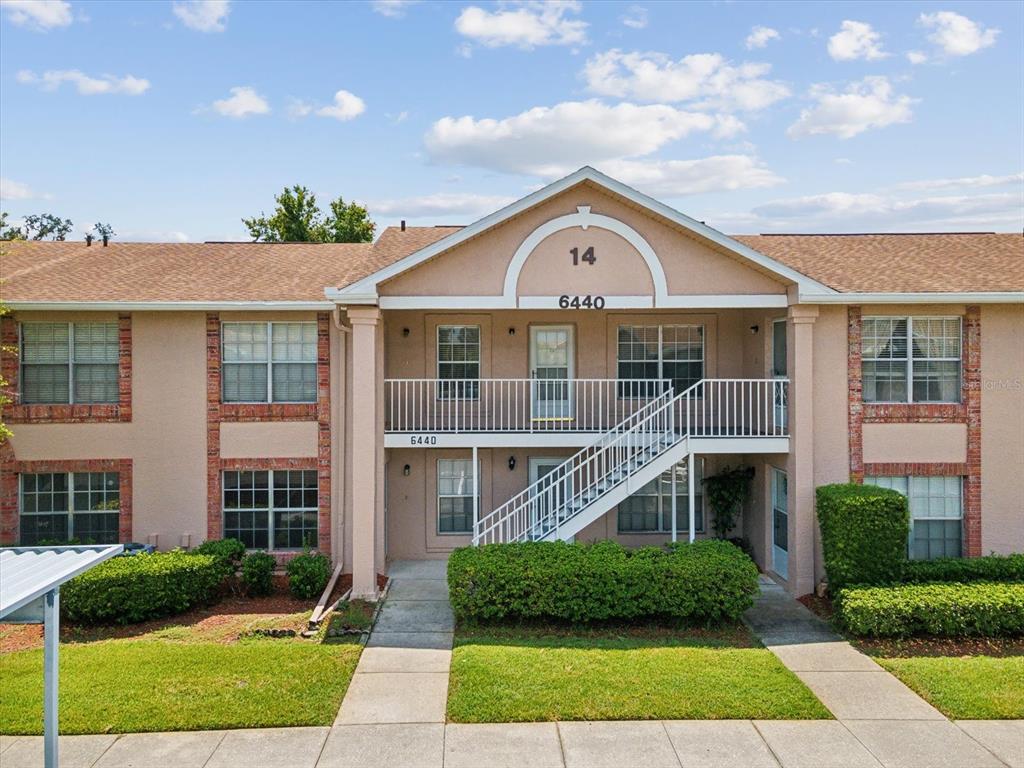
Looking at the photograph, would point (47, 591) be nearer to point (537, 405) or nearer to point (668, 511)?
point (537, 405)

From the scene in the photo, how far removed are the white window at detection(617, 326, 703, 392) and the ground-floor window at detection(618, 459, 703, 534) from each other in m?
1.84

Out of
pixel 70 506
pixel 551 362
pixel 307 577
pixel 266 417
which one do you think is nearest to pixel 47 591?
pixel 307 577

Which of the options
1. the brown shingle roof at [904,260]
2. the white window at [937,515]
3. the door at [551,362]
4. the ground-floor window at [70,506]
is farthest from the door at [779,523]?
the ground-floor window at [70,506]

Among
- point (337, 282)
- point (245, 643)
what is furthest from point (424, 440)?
point (245, 643)

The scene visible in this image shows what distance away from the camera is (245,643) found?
10648mm

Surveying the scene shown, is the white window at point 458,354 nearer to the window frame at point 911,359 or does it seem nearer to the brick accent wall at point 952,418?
the brick accent wall at point 952,418

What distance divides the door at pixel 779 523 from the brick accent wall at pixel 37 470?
11858 mm

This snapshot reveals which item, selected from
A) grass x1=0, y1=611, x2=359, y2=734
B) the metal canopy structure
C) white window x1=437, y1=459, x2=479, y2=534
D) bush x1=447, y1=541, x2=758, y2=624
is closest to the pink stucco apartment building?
white window x1=437, y1=459, x2=479, y2=534

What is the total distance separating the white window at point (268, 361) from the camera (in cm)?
1393

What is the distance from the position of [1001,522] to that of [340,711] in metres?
11.7

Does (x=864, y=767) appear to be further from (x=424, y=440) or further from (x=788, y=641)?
(x=424, y=440)

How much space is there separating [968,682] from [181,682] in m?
9.52

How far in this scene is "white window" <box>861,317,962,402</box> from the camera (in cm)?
1344

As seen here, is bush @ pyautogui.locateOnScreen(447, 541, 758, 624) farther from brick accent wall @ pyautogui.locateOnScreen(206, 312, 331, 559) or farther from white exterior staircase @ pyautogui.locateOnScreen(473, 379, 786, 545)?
brick accent wall @ pyautogui.locateOnScreen(206, 312, 331, 559)
